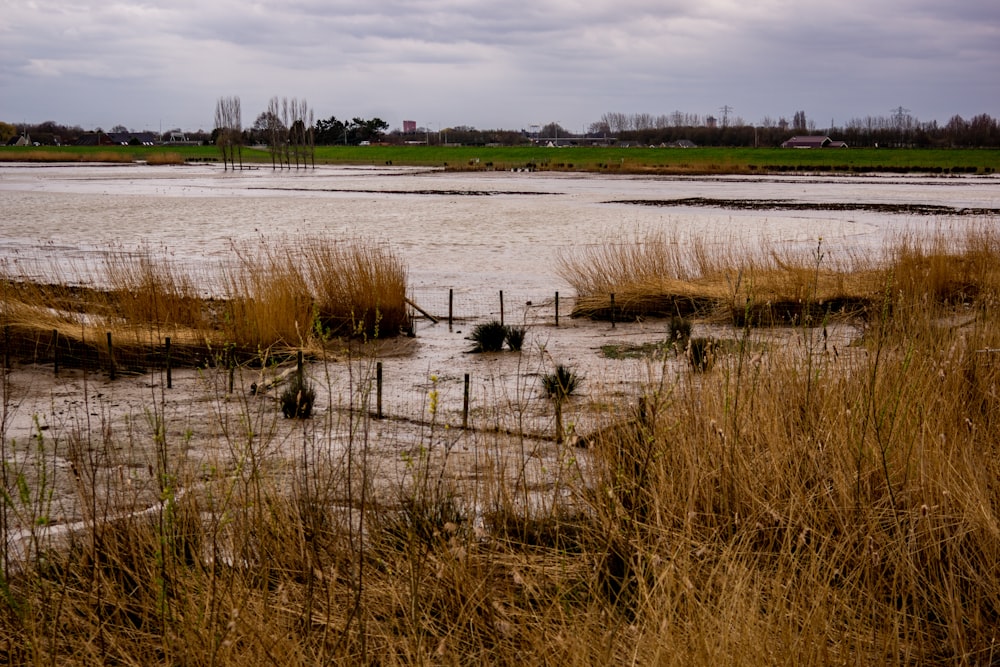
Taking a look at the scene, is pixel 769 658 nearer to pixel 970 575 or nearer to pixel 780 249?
pixel 970 575

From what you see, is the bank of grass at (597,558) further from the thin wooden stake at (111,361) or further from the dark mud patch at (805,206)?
the dark mud patch at (805,206)

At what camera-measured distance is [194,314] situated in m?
10.5

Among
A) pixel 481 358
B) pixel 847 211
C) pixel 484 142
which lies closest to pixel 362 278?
pixel 481 358

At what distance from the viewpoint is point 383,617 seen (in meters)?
3.91

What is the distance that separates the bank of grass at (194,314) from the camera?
9484 mm

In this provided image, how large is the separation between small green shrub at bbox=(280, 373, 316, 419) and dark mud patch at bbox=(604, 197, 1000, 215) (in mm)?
23545

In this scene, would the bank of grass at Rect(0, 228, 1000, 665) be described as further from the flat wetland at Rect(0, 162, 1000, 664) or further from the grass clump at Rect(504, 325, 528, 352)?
the grass clump at Rect(504, 325, 528, 352)

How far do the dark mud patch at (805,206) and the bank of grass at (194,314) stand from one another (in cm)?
2009

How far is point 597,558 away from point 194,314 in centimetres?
730

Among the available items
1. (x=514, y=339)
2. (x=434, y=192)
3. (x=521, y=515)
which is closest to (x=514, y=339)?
(x=514, y=339)

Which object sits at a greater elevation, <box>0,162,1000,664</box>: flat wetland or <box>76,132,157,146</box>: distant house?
<box>76,132,157,146</box>: distant house

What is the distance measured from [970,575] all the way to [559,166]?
68.0m

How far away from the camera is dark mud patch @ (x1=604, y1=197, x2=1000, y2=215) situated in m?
27.5

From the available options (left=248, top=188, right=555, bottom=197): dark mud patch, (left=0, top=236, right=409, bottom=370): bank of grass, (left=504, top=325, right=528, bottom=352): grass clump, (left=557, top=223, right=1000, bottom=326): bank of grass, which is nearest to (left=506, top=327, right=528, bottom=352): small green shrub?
(left=504, top=325, right=528, bottom=352): grass clump
